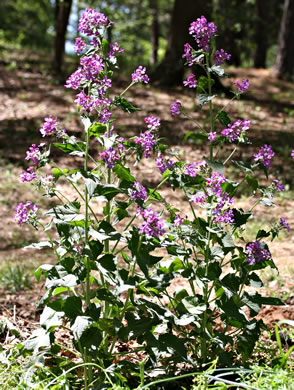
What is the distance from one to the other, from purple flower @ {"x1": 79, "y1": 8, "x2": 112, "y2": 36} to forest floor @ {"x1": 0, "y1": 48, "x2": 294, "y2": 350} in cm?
133

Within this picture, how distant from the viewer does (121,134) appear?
887cm

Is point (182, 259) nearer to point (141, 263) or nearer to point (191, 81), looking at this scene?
point (141, 263)

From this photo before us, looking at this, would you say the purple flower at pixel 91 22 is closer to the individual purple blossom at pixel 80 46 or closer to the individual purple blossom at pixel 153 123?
the individual purple blossom at pixel 80 46

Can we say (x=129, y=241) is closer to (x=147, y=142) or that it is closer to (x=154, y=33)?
(x=147, y=142)

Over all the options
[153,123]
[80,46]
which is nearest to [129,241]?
[153,123]

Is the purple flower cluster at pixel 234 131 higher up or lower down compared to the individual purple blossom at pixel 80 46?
lower down

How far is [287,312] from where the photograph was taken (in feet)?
11.8

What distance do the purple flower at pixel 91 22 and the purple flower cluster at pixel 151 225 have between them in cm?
94

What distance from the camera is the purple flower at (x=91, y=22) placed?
7.98 ft

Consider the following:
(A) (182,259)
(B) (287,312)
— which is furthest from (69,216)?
(B) (287,312)

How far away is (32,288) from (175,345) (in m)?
2.38

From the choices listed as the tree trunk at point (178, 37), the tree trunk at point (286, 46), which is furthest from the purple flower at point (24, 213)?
the tree trunk at point (286, 46)

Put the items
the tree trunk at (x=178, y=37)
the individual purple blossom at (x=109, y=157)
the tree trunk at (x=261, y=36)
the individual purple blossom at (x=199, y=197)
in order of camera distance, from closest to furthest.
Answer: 1. the individual purple blossom at (x=109, y=157)
2. the individual purple blossom at (x=199, y=197)
3. the tree trunk at (x=178, y=37)
4. the tree trunk at (x=261, y=36)

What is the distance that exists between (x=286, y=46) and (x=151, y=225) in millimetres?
13157
